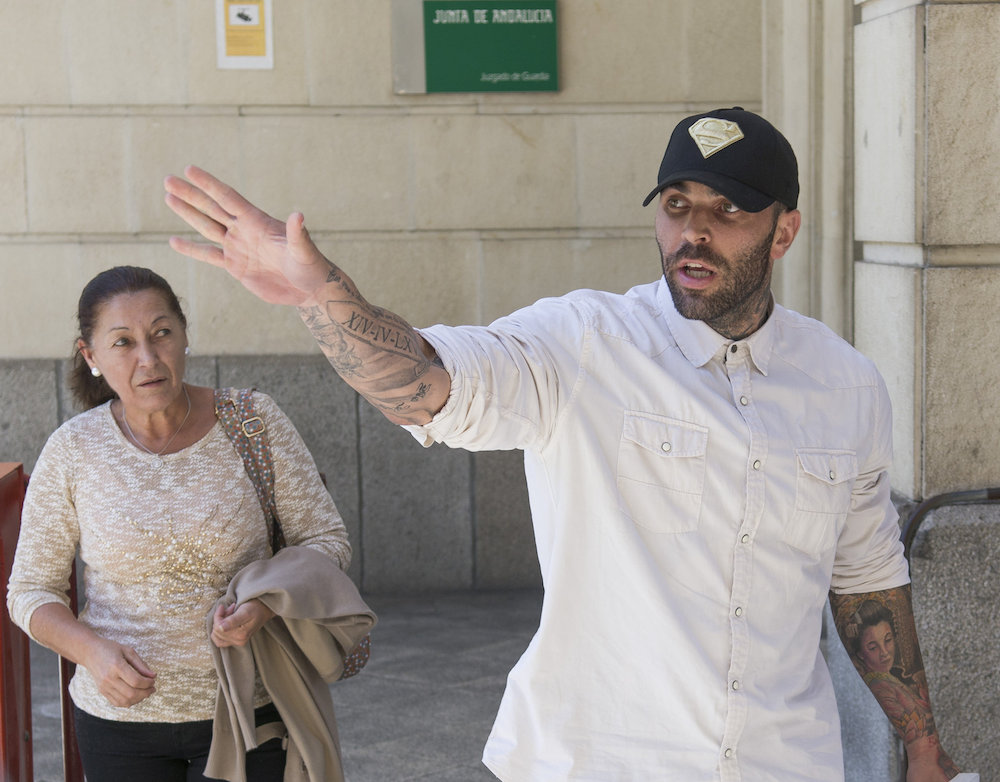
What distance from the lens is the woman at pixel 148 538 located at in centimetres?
310

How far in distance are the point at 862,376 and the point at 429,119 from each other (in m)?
4.30

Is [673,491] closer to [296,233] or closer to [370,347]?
[370,347]

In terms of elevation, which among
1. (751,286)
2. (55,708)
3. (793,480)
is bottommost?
(55,708)

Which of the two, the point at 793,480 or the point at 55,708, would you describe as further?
the point at 55,708

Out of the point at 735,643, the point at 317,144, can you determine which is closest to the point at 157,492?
the point at 735,643

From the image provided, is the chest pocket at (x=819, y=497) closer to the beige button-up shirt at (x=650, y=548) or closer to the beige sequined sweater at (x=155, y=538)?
the beige button-up shirt at (x=650, y=548)

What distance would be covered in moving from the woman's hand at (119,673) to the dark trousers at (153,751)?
0.43ft

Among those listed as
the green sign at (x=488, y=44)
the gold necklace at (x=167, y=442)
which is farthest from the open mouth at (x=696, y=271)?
the green sign at (x=488, y=44)

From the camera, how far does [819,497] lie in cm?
242

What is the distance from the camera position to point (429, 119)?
6.52m

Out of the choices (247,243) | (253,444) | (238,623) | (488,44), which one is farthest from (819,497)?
(488,44)

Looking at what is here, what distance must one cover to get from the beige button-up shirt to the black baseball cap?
0.87ft

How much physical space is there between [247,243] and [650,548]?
2.95ft

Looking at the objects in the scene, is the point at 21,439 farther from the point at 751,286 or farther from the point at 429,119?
the point at 751,286
